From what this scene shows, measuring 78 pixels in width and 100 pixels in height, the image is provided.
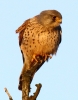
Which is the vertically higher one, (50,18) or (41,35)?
(50,18)

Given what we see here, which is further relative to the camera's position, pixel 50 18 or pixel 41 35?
pixel 50 18

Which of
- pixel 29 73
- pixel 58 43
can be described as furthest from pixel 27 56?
pixel 29 73

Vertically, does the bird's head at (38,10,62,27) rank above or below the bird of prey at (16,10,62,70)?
above

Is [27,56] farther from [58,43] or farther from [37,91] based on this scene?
[37,91]

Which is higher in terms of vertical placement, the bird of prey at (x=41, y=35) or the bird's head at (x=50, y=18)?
the bird's head at (x=50, y=18)
